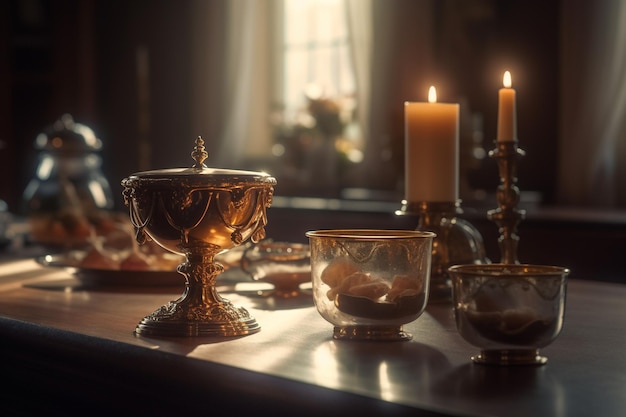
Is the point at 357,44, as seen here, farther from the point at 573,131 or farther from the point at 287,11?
the point at 573,131

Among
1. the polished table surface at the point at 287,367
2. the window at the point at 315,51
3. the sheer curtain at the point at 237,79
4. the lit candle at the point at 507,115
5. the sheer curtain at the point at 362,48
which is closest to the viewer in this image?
the polished table surface at the point at 287,367

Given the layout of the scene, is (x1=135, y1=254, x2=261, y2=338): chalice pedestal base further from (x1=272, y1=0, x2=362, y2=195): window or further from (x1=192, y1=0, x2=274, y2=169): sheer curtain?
(x1=192, y1=0, x2=274, y2=169): sheer curtain

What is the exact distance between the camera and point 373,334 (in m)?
1.04

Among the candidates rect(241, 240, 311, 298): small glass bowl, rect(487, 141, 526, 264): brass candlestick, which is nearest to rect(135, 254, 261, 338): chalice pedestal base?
rect(241, 240, 311, 298): small glass bowl

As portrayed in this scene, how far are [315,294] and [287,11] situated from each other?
162 inches

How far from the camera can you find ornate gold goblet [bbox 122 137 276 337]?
1.09m

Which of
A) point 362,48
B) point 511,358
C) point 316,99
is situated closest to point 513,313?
point 511,358

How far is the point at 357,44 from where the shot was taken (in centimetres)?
445

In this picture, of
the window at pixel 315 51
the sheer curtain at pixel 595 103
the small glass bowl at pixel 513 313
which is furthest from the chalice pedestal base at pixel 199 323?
the window at pixel 315 51

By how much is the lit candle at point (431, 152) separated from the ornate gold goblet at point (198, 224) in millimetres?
298

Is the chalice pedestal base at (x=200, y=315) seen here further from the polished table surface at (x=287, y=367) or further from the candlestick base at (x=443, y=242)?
the candlestick base at (x=443, y=242)

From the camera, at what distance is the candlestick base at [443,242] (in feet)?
4.50

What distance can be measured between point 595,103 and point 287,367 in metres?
2.92

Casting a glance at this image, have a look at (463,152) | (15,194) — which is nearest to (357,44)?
(463,152)
